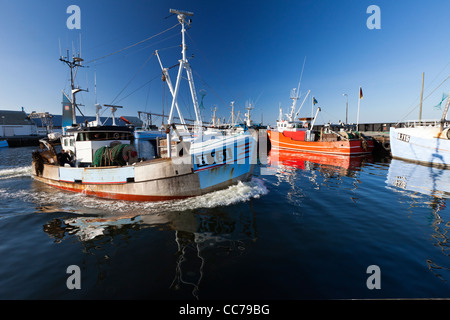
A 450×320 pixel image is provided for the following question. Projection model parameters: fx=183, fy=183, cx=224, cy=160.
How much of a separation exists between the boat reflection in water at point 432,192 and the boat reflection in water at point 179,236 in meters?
5.47

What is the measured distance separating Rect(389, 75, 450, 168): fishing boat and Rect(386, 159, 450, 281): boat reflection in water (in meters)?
4.79

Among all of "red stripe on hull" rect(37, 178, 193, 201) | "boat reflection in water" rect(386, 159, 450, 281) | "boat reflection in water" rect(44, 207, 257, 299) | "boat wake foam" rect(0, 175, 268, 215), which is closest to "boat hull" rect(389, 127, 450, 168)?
"boat reflection in water" rect(386, 159, 450, 281)

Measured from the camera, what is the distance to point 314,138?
122 feet

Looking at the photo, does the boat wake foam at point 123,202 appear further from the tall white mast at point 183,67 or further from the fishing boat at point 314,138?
the fishing boat at point 314,138

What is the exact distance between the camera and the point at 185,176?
9.45 m

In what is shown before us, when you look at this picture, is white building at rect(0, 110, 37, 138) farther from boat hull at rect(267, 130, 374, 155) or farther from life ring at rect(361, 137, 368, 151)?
life ring at rect(361, 137, 368, 151)

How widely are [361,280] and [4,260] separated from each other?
9.94 meters

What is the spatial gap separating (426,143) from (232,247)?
27.0 m

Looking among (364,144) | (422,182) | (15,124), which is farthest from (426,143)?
(15,124)

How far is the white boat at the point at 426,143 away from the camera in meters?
19.2

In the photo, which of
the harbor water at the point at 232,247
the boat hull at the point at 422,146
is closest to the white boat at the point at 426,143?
the boat hull at the point at 422,146
